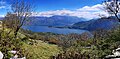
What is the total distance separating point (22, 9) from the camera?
30.8m

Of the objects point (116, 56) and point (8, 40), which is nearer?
point (116, 56)

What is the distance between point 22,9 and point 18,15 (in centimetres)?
93

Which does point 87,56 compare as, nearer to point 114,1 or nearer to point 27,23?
point 27,23

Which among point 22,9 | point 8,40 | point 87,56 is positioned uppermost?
point 22,9

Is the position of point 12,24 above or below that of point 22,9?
below

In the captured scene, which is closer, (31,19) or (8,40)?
(8,40)

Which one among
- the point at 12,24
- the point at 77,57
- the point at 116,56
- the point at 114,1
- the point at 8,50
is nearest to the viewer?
the point at 116,56

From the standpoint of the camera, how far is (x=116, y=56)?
1188 centimetres

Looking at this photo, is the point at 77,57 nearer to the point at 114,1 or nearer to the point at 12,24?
the point at 12,24

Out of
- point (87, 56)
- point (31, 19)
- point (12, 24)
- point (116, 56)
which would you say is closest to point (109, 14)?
point (31, 19)

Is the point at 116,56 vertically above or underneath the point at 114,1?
underneath

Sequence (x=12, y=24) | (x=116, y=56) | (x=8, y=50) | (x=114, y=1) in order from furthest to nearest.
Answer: (x=114, y=1)
(x=12, y=24)
(x=8, y=50)
(x=116, y=56)

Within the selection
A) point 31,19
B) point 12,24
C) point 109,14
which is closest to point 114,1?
point 109,14

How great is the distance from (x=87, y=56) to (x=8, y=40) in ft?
16.0
